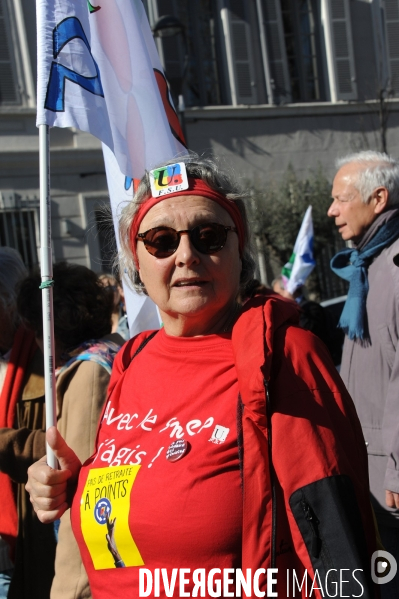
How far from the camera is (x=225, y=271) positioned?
1980 millimetres

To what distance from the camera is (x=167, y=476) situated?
1753 millimetres

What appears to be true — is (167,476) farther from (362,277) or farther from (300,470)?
(362,277)

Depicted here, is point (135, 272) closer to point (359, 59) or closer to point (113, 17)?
point (113, 17)

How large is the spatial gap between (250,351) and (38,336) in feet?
4.86

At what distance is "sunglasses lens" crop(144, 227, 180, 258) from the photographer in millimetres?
1977

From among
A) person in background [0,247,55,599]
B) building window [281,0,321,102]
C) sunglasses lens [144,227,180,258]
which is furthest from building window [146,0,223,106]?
sunglasses lens [144,227,180,258]

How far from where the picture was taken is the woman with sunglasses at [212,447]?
1.59 m

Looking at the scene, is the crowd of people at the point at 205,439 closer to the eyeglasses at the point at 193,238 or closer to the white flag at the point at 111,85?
the eyeglasses at the point at 193,238

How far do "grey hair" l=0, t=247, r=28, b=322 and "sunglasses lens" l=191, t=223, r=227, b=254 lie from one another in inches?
61.9

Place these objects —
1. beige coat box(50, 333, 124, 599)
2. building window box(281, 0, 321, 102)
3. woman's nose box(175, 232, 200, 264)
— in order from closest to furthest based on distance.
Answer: woman's nose box(175, 232, 200, 264) → beige coat box(50, 333, 124, 599) → building window box(281, 0, 321, 102)

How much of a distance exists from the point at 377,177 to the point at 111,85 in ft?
4.23

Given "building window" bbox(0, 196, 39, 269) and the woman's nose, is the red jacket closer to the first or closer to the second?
the woman's nose

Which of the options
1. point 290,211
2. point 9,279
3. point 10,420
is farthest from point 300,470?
point 290,211

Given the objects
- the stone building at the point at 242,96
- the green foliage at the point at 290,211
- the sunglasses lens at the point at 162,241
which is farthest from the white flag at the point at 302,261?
the green foliage at the point at 290,211
